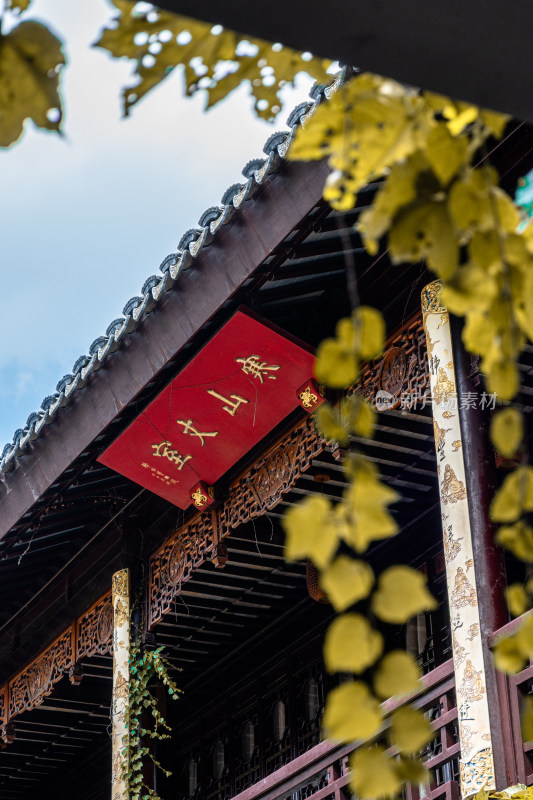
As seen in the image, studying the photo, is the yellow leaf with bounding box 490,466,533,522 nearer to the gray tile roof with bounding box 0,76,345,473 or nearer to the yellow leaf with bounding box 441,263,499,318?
the yellow leaf with bounding box 441,263,499,318

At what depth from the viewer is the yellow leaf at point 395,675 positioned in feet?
3.64

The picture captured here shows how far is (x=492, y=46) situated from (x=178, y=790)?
351 inches

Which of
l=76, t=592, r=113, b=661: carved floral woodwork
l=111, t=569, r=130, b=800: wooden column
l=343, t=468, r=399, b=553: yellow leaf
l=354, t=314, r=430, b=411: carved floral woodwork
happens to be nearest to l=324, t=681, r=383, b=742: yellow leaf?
l=343, t=468, r=399, b=553: yellow leaf

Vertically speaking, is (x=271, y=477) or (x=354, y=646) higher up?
(x=271, y=477)

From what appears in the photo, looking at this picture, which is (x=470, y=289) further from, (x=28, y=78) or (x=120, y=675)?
(x=120, y=675)

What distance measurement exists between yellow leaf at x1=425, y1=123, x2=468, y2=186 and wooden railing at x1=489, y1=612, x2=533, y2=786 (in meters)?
3.55

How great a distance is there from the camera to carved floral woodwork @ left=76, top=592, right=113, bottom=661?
8375mm

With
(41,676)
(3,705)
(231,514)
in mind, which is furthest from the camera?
(3,705)

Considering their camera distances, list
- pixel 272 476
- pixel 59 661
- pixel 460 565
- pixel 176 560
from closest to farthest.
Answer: pixel 460 565 < pixel 272 476 < pixel 176 560 < pixel 59 661

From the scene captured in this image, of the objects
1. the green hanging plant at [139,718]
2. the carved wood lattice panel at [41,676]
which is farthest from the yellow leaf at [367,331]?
the carved wood lattice panel at [41,676]

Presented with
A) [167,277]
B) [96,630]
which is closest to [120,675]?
[96,630]

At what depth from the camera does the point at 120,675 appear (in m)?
7.88

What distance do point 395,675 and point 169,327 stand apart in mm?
5419

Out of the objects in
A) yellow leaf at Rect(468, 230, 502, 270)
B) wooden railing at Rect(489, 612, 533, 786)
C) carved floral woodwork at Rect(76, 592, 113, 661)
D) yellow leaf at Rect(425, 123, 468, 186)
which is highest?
carved floral woodwork at Rect(76, 592, 113, 661)
